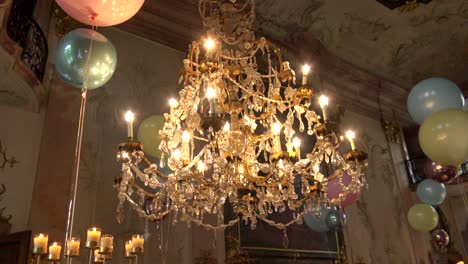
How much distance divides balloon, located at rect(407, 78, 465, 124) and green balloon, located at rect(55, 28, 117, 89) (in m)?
3.92

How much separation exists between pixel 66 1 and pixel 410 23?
814 centimetres

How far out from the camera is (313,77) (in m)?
8.88

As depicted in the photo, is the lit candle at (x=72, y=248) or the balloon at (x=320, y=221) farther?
the balloon at (x=320, y=221)

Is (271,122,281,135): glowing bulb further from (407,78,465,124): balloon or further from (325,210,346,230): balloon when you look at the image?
(325,210,346,230): balloon

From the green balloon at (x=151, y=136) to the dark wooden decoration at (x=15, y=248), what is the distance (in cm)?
162

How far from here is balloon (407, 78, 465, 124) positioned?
510cm

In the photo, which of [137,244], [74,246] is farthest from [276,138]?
[74,246]

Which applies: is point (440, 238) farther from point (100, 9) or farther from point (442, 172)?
point (100, 9)

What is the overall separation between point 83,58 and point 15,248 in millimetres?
1916

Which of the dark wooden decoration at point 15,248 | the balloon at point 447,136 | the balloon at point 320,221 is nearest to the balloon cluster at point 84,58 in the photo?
the dark wooden decoration at point 15,248

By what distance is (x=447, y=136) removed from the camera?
4.32 m

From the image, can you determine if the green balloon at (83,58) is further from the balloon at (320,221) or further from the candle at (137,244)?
the balloon at (320,221)

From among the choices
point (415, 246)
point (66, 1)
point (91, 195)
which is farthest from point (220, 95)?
point (415, 246)

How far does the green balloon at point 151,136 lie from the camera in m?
4.87
